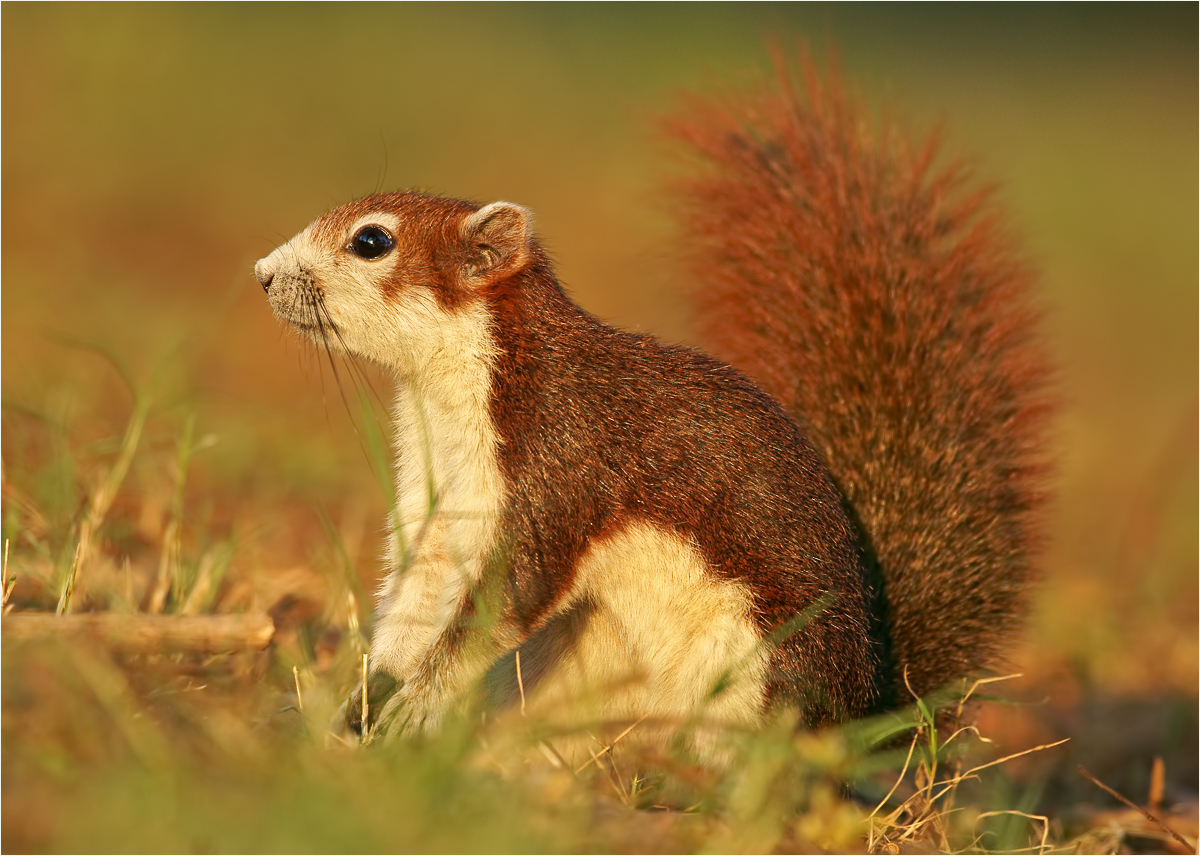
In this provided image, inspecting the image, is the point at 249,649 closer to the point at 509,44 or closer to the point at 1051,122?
the point at 509,44

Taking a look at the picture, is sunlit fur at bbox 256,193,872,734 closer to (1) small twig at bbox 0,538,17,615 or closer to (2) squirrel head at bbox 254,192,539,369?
(2) squirrel head at bbox 254,192,539,369

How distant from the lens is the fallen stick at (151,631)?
2.69 m

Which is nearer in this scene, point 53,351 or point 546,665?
point 546,665

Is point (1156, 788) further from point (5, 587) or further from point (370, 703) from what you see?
point (5, 587)

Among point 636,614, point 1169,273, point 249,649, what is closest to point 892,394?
point 636,614

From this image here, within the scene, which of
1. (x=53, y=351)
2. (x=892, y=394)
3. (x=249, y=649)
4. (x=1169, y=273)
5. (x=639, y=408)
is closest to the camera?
(x=249, y=649)

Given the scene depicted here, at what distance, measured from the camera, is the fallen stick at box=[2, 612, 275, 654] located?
2.69 metres

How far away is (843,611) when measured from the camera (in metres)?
3.22

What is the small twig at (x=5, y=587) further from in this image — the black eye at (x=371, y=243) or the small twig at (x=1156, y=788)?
the small twig at (x=1156, y=788)

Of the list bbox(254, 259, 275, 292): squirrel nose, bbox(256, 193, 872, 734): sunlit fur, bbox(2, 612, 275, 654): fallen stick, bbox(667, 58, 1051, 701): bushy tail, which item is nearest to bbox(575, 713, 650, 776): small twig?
bbox(256, 193, 872, 734): sunlit fur

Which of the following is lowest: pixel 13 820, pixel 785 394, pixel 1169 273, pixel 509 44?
pixel 1169 273

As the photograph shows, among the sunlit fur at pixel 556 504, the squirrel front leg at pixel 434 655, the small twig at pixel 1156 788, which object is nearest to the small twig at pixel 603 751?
the sunlit fur at pixel 556 504

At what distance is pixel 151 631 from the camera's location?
281cm

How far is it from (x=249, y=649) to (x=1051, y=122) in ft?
51.9
